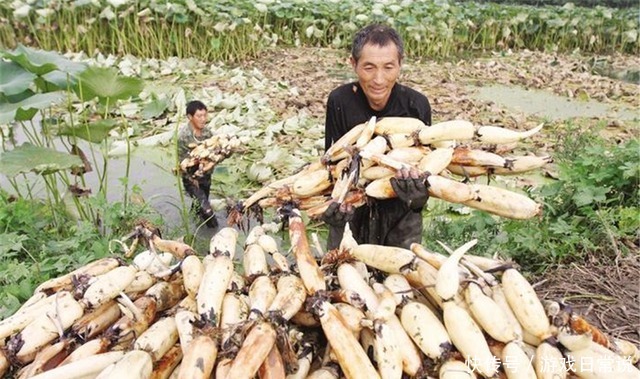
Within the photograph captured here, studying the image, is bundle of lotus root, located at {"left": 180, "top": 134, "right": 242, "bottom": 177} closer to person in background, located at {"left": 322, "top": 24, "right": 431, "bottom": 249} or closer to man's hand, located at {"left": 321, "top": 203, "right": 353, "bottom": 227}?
person in background, located at {"left": 322, "top": 24, "right": 431, "bottom": 249}

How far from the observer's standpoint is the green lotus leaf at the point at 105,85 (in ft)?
10.00

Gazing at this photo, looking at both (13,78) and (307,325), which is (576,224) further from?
(13,78)

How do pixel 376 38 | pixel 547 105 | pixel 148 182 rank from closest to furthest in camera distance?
1. pixel 376 38
2. pixel 148 182
3. pixel 547 105

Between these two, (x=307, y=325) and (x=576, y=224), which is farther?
(x=576, y=224)

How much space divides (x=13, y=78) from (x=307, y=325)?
8.44 feet

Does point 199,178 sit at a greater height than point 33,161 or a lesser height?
lesser

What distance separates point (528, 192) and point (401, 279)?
198 centimetres

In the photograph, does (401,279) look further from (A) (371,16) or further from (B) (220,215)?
(A) (371,16)

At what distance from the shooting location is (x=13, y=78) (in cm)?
314

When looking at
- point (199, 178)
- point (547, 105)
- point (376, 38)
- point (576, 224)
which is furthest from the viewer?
point (547, 105)

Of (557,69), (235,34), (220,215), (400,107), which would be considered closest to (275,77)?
(235,34)

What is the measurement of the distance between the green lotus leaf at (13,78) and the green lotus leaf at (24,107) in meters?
0.08

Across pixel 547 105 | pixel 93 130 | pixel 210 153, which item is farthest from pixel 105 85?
pixel 547 105

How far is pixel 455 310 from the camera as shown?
1.45 m
